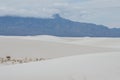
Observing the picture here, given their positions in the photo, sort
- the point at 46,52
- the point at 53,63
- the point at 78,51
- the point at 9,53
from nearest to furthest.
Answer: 1. the point at 53,63
2. the point at 9,53
3. the point at 46,52
4. the point at 78,51

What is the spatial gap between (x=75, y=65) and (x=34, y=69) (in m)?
1.21

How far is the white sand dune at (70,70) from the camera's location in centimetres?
945

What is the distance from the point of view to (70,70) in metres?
9.91

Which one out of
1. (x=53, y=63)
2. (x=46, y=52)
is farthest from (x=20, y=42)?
(x=53, y=63)

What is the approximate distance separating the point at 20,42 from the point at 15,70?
23133mm

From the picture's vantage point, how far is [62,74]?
9.58 meters

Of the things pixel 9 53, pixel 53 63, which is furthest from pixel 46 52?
pixel 53 63

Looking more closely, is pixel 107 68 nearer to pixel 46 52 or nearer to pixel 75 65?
pixel 75 65

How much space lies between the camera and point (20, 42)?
33156 mm

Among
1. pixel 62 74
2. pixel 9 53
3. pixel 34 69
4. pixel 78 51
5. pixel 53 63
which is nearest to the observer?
pixel 62 74

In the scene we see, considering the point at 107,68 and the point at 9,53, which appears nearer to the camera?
the point at 107,68

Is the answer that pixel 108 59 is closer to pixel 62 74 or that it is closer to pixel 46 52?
pixel 62 74

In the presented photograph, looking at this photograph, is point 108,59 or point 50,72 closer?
point 50,72

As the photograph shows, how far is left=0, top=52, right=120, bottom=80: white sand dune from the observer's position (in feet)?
31.0
